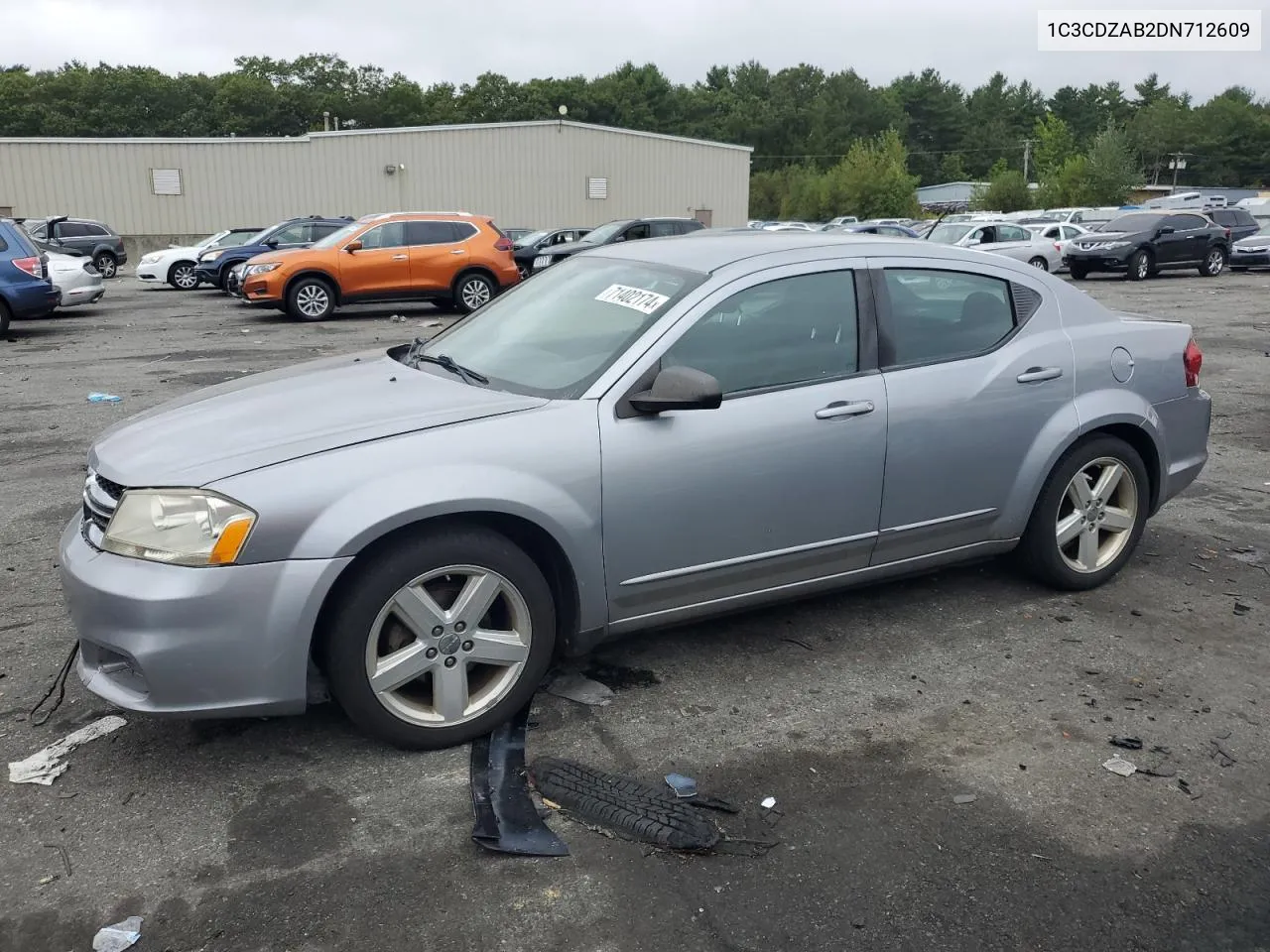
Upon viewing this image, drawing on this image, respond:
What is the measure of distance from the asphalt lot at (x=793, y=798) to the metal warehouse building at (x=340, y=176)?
117 feet

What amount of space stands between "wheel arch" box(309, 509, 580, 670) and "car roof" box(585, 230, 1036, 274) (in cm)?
126

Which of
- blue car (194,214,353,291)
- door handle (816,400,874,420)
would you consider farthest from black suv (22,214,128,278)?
door handle (816,400,874,420)

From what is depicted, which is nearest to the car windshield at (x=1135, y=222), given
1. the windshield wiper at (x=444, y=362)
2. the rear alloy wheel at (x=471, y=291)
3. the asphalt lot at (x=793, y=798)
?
the rear alloy wheel at (x=471, y=291)

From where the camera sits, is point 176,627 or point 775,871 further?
point 176,627

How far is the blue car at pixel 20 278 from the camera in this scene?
48.8 ft

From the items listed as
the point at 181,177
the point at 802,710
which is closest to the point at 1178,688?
the point at 802,710

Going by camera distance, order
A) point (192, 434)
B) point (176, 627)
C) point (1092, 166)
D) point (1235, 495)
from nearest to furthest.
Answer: point (176, 627) → point (192, 434) → point (1235, 495) → point (1092, 166)

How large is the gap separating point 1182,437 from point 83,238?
29470mm

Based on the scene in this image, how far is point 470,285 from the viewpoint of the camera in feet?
59.1

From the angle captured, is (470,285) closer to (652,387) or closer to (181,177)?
(652,387)

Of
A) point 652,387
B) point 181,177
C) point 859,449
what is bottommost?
point 859,449

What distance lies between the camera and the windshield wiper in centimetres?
403

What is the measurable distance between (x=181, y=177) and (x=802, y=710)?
38.7 m

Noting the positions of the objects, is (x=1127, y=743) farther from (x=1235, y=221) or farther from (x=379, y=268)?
(x=1235, y=221)
